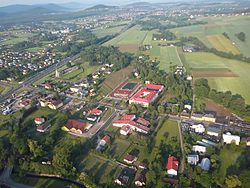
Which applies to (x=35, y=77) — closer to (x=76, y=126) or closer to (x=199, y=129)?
(x=76, y=126)

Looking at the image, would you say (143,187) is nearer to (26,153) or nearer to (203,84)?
(26,153)

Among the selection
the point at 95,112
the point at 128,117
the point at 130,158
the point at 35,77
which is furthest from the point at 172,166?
the point at 35,77

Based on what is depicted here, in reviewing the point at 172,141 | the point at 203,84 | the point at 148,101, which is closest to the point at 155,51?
the point at 203,84

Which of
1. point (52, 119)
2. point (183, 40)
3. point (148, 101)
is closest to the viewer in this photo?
point (52, 119)

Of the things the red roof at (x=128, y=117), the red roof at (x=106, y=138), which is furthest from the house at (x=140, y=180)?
the red roof at (x=128, y=117)

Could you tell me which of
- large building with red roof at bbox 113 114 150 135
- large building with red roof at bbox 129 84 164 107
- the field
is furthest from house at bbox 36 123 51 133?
the field
